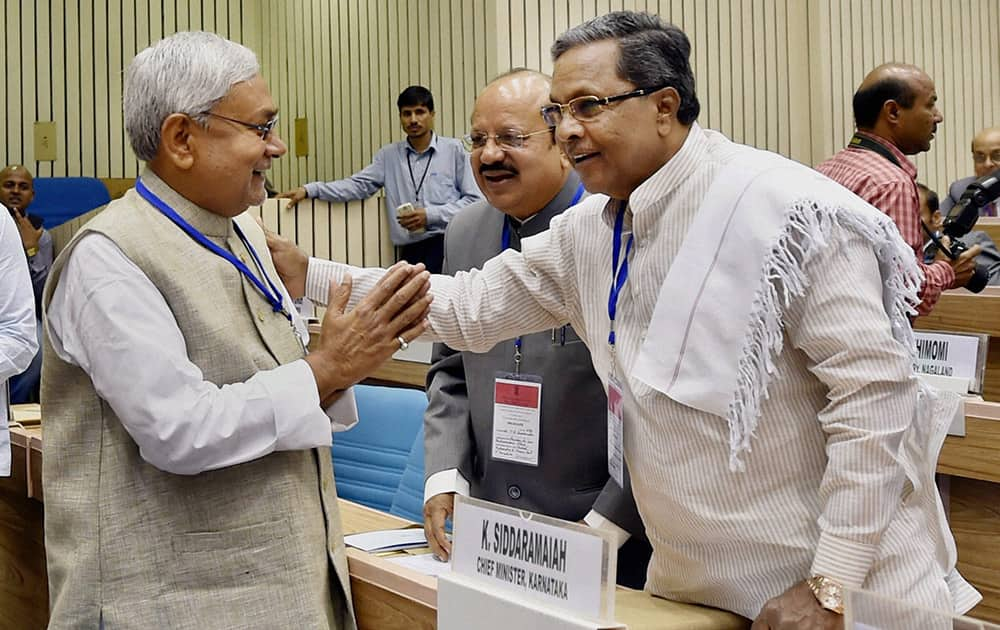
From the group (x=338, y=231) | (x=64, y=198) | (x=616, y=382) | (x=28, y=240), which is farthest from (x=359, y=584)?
(x=64, y=198)

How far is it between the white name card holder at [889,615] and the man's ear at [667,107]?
34.5 inches

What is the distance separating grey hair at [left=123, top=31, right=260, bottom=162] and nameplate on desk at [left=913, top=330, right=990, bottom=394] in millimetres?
1915

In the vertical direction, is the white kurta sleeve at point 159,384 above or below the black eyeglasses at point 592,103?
below

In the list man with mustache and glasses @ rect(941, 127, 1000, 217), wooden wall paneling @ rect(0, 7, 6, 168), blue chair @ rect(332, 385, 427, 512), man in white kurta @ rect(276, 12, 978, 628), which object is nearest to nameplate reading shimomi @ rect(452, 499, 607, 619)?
man in white kurta @ rect(276, 12, 978, 628)

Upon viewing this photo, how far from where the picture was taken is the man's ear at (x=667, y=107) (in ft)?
5.80

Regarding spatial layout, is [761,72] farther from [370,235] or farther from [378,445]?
[378,445]

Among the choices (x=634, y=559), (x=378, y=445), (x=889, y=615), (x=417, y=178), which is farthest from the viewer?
(x=417, y=178)

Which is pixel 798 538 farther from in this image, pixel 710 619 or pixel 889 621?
pixel 889 621

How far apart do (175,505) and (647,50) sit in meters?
1.04

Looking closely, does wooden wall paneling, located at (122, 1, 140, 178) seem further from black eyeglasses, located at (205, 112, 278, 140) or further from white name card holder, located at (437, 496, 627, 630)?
white name card holder, located at (437, 496, 627, 630)

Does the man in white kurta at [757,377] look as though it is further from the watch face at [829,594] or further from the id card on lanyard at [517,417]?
the id card on lanyard at [517,417]

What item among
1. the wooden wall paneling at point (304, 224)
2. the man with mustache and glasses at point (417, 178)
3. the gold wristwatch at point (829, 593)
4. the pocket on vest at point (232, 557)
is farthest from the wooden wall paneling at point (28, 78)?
the gold wristwatch at point (829, 593)

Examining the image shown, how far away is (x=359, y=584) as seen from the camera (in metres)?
2.04

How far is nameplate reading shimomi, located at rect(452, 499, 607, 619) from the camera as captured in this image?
1.47 m
